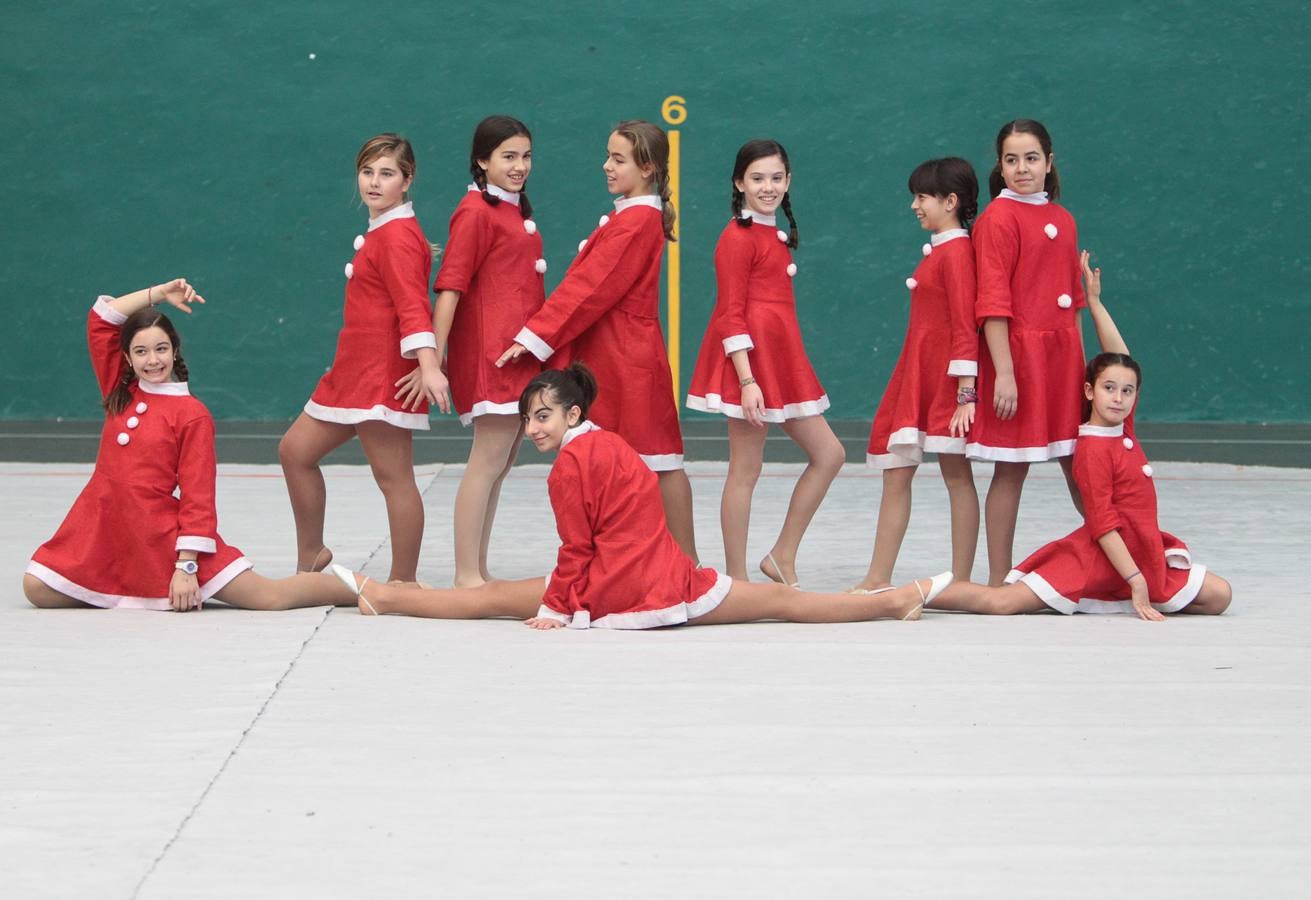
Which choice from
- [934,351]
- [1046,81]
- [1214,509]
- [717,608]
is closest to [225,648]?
[717,608]

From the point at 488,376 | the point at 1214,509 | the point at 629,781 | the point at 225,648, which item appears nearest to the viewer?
the point at 629,781

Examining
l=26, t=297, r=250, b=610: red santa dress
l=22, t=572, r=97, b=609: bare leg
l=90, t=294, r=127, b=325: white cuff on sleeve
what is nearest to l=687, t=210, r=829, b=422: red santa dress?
l=26, t=297, r=250, b=610: red santa dress

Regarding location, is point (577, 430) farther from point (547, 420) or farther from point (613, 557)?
point (613, 557)

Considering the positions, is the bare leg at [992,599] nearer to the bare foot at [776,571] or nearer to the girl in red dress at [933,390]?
the girl in red dress at [933,390]

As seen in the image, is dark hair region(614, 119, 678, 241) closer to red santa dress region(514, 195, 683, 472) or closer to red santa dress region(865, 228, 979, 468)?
red santa dress region(514, 195, 683, 472)

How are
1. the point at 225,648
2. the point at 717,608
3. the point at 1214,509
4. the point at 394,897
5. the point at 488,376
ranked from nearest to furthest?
the point at 394,897 < the point at 225,648 < the point at 717,608 < the point at 488,376 < the point at 1214,509

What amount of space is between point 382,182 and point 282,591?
1105mm

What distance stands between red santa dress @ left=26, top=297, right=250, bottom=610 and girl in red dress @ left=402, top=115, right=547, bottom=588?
59cm

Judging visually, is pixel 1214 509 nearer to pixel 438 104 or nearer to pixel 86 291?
pixel 438 104

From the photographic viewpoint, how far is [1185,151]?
10023mm

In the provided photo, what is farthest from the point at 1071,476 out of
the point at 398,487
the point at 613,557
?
the point at 398,487

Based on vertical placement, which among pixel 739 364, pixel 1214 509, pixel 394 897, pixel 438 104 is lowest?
pixel 1214 509

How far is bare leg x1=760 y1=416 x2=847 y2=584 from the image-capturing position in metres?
5.04

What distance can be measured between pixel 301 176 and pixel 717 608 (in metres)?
6.50
